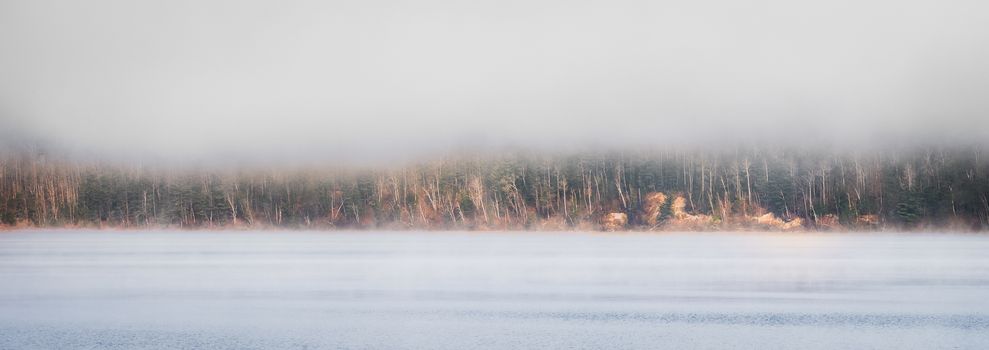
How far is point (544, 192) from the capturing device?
12825 cm

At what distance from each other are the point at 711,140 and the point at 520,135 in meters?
34.0

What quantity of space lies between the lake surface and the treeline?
81.2m

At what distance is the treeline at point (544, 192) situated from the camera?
120 m

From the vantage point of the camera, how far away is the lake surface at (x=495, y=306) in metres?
18.6

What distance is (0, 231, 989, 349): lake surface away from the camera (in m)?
18.6

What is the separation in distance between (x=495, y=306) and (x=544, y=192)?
104 metres

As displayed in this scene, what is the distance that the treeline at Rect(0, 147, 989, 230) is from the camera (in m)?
120

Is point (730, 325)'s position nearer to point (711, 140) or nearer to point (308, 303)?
point (308, 303)

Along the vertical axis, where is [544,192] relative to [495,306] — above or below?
above

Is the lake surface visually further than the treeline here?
No

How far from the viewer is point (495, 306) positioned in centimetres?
2488

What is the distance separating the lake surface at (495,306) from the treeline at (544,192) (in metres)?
81.2

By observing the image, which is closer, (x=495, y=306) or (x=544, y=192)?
(x=495, y=306)

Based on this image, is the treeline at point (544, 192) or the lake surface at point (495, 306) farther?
the treeline at point (544, 192)
